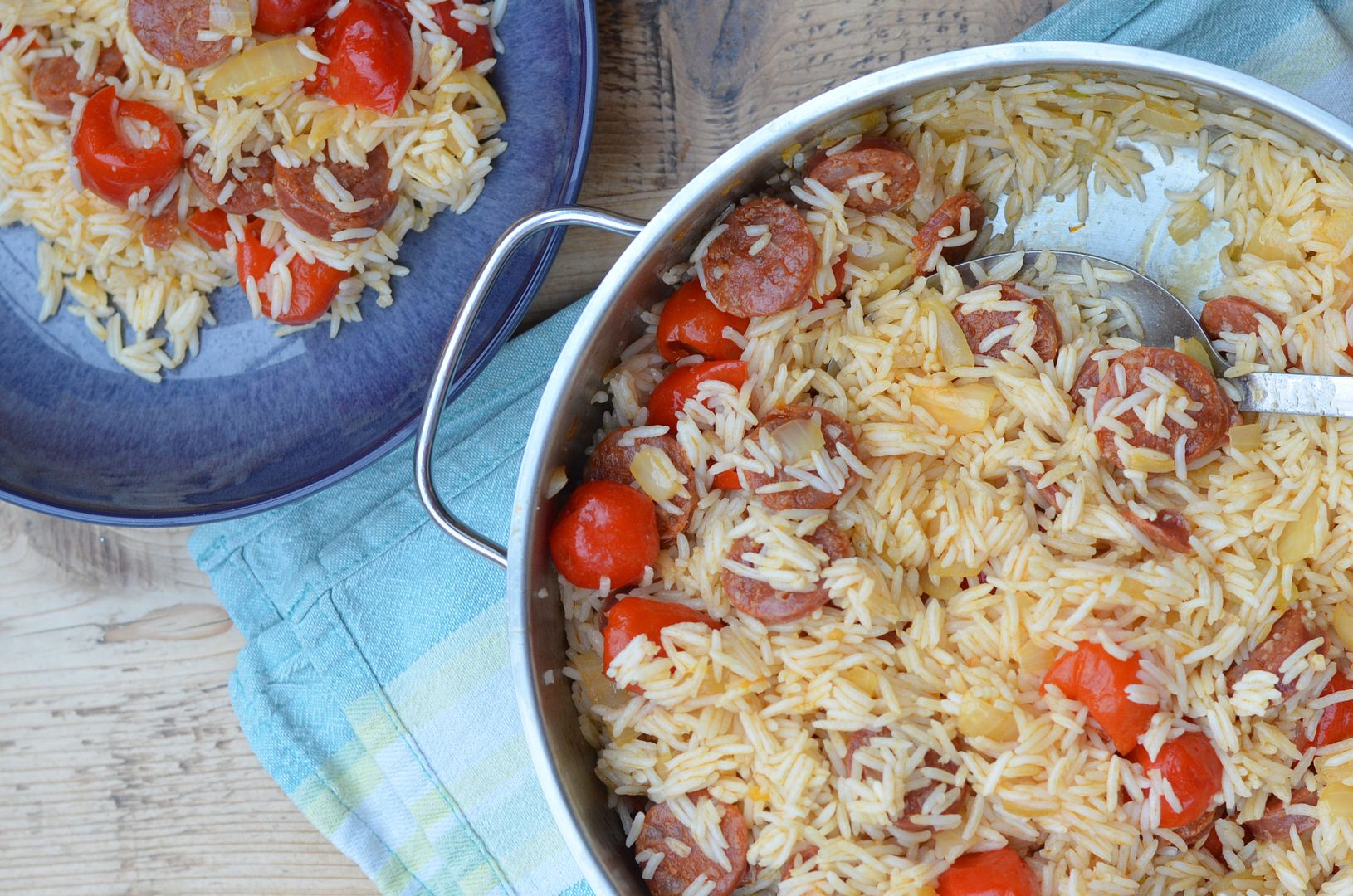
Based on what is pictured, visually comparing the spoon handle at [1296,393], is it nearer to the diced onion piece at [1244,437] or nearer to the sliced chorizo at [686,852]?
the diced onion piece at [1244,437]

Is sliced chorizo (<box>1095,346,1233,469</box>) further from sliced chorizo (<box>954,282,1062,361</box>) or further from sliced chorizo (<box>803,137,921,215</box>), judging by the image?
sliced chorizo (<box>803,137,921,215</box>)

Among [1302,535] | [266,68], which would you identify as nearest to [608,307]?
[266,68]

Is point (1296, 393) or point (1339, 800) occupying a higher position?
point (1296, 393)

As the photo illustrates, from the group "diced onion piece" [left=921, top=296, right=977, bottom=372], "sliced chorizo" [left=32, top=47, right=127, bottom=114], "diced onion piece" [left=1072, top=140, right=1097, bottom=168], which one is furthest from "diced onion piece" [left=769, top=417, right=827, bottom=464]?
"sliced chorizo" [left=32, top=47, right=127, bottom=114]

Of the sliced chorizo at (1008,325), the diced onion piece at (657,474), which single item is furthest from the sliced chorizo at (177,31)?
the sliced chorizo at (1008,325)

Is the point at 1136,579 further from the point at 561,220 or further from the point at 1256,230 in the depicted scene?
the point at 561,220

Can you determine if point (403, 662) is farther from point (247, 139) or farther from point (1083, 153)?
point (1083, 153)
